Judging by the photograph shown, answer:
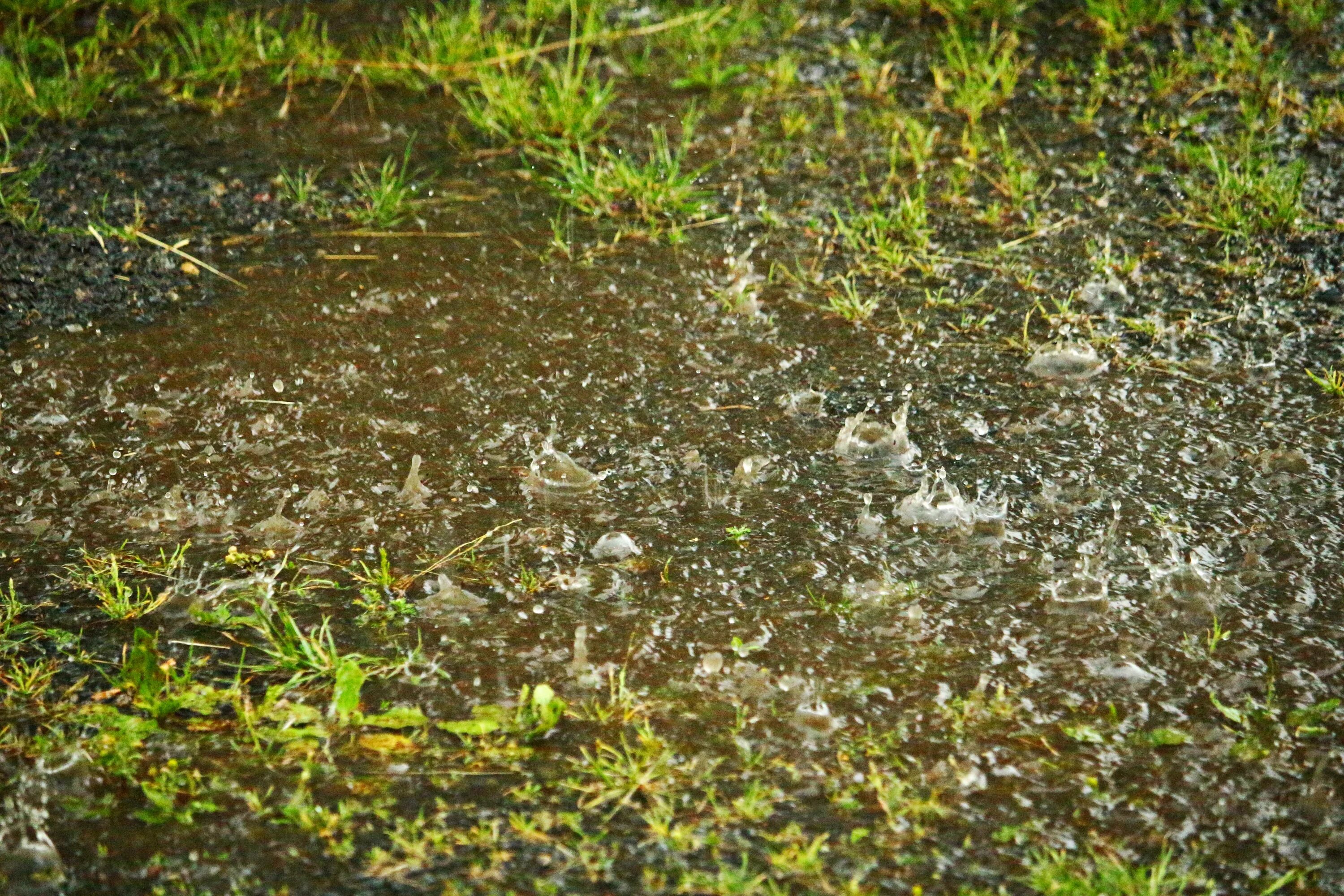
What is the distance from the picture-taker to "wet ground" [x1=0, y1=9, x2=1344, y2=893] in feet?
7.39

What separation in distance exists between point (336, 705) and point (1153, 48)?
14.1 ft

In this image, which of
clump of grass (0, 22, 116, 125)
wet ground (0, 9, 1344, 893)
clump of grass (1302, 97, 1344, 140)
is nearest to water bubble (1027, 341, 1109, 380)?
wet ground (0, 9, 1344, 893)

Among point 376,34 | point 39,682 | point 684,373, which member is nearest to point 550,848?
point 39,682

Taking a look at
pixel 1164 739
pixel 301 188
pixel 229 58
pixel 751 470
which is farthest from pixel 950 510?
pixel 229 58

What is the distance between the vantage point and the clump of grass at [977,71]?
187 inches

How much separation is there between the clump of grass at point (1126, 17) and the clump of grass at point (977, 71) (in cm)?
35

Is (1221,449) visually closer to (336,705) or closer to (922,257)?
(922,257)

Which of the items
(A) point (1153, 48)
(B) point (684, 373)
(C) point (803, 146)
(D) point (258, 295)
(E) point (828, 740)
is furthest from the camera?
(A) point (1153, 48)

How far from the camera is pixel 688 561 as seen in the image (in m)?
2.92

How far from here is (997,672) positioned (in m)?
2.59

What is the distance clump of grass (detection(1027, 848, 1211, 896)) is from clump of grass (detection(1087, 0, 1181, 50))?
12.8 feet

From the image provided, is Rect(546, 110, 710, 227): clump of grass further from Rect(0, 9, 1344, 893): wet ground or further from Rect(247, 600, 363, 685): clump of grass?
Rect(247, 600, 363, 685): clump of grass

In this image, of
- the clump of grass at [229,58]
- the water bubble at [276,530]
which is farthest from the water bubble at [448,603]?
the clump of grass at [229,58]

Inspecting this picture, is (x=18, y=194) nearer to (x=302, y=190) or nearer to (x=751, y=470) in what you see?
(x=302, y=190)
